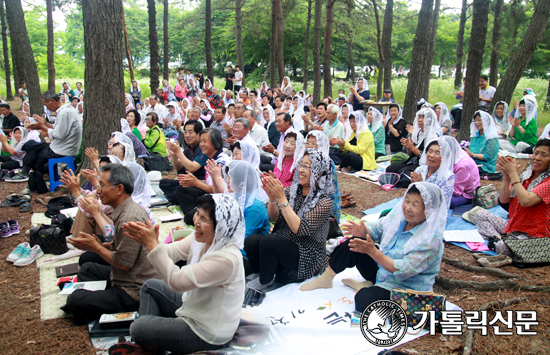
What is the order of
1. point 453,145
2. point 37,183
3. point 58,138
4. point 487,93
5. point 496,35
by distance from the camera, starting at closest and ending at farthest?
point 453,145 → point 37,183 → point 58,138 → point 487,93 → point 496,35

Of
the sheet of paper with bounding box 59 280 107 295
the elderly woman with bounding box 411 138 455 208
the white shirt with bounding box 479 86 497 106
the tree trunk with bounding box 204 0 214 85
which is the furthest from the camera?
the tree trunk with bounding box 204 0 214 85

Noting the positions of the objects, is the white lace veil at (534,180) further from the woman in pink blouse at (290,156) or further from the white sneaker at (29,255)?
the white sneaker at (29,255)

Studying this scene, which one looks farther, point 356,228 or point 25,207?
point 25,207

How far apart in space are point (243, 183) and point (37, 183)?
4398mm

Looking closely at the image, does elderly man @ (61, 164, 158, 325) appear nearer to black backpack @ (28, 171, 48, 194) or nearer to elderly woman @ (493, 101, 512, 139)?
black backpack @ (28, 171, 48, 194)

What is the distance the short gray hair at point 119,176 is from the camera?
115 inches

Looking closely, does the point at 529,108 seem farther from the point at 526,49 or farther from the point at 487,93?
the point at 487,93

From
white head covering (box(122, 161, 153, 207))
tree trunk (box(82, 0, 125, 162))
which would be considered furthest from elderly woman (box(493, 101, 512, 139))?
white head covering (box(122, 161, 153, 207))

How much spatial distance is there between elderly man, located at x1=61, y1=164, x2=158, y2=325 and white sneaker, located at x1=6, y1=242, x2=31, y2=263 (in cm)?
138

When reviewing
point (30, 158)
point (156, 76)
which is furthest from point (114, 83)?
point (156, 76)

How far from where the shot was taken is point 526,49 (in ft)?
26.6

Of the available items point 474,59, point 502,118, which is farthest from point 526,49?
point 502,118

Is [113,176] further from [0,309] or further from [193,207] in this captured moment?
[193,207]

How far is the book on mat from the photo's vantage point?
361 cm
